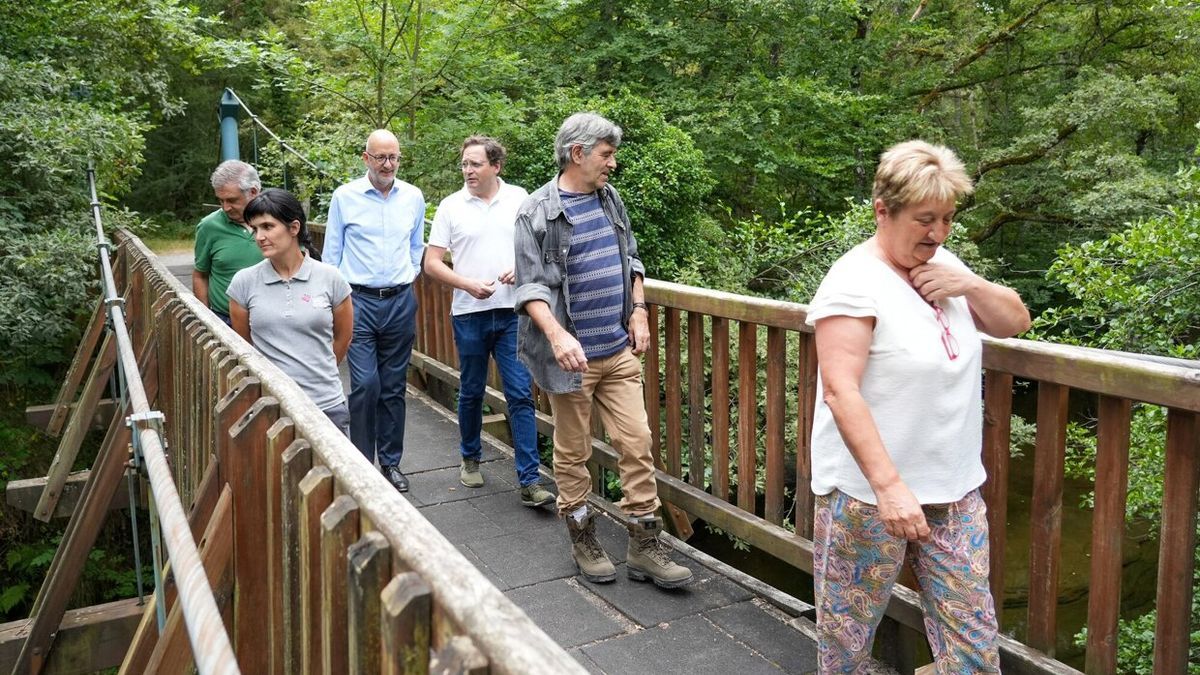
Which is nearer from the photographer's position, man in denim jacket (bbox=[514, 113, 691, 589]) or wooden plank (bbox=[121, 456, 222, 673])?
wooden plank (bbox=[121, 456, 222, 673])

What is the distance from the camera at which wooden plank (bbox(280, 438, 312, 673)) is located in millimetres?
2141

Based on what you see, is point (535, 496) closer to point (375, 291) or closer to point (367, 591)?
point (375, 291)

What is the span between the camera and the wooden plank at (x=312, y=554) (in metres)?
1.93

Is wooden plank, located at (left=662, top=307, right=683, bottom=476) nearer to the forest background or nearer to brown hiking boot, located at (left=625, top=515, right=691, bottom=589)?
brown hiking boot, located at (left=625, top=515, right=691, bottom=589)

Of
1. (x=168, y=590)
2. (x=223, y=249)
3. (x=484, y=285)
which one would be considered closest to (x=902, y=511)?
(x=168, y=590)

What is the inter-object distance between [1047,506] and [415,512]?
1853mm

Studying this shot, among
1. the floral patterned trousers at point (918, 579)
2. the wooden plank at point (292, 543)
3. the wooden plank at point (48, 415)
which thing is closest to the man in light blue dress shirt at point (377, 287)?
the wooden plank at point (292, 543)

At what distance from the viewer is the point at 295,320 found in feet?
12.9

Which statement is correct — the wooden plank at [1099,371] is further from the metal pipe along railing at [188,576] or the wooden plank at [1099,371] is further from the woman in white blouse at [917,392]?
the metal pipe along railing at [188,576]

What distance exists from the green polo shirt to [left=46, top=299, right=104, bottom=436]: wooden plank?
14.7 ft

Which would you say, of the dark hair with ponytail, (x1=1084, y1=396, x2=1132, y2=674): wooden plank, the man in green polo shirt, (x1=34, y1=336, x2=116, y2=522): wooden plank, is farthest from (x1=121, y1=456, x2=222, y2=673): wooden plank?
(x1=34, y1=336, x2=116, y2=522): wooden plank

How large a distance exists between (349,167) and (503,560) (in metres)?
8.22

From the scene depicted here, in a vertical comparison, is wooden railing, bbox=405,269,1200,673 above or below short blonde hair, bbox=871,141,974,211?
below

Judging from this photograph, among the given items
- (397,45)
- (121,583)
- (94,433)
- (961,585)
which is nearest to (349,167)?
(397,45)
